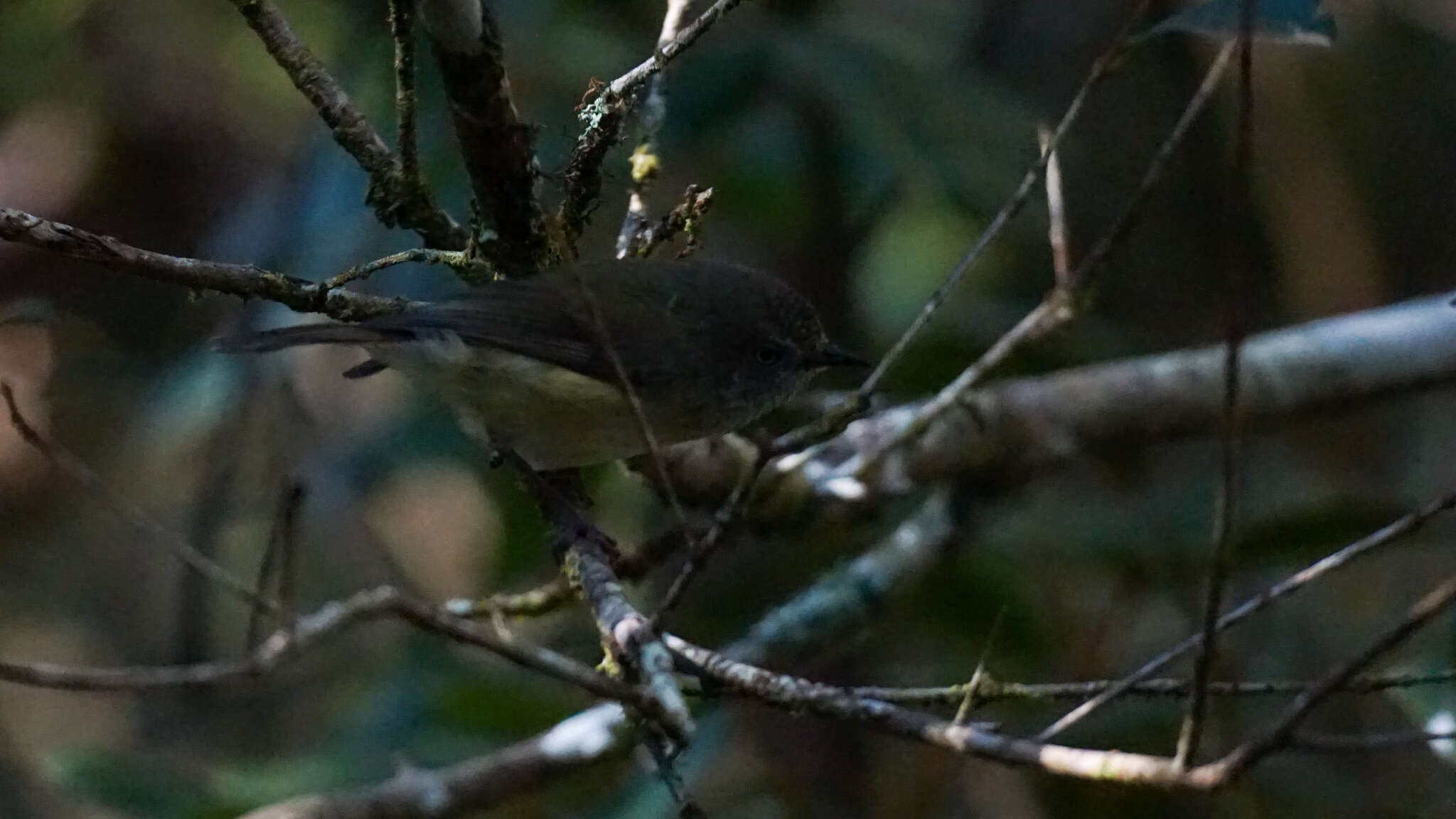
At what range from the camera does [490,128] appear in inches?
88.3

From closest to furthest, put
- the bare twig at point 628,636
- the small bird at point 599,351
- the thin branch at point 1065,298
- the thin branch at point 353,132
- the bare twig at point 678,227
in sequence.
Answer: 1. the bare twig at point 628,636
2. the thin branch at point 1065,298
3. the thin branch at point 353,132
4. the bare twig at point 678,227
5. the small bird at point 599,351

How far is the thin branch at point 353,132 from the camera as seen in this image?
2.21 metres

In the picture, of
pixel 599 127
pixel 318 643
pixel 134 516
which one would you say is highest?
pixel 599 127

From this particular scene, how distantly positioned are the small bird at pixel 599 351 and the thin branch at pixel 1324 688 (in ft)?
5.26

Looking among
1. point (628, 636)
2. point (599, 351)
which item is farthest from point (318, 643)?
point (599, 351)

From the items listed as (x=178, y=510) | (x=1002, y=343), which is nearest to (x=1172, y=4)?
(x=1002, y=343)

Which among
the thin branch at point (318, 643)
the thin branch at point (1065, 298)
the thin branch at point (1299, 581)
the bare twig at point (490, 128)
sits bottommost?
the thin branch at point (1299, 581)

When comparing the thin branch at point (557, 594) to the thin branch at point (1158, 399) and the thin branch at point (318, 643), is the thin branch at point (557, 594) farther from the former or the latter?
the thin branch at point (318, 643)

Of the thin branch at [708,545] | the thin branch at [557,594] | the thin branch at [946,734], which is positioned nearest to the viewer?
the thin branch at [946,734]

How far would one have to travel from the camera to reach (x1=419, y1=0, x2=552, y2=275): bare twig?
2061 millimetres

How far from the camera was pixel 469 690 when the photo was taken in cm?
336

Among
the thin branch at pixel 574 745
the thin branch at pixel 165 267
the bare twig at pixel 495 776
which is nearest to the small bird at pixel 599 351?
the thin branch at pixel 165 267

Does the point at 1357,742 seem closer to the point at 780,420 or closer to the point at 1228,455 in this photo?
the point at 1228,455

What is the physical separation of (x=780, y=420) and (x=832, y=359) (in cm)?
66
